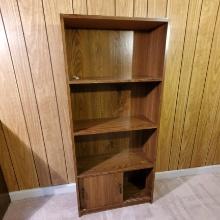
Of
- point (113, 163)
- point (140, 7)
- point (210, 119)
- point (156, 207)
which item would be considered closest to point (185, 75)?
point (210, 119)

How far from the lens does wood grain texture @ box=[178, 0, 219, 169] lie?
1.49 meters

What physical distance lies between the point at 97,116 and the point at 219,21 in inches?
55.6

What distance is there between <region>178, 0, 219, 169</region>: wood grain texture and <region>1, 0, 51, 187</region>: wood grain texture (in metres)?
1.48

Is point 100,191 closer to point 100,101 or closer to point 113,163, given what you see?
point 113,163

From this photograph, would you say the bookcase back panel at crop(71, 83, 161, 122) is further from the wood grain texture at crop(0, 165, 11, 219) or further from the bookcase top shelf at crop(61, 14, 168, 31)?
the wood grain texture at crop(0, 165, 11, 219)

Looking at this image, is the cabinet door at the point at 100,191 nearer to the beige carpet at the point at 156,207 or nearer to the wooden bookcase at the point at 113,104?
the wooden bookcase at the point at 113,104

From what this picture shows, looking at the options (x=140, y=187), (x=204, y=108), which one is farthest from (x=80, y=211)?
(x=204, y=108)

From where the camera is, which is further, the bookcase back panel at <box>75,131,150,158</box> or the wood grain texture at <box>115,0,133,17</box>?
the bookcase back panel at <box>75,131,150,158</box>

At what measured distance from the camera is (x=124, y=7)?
4.42 feet

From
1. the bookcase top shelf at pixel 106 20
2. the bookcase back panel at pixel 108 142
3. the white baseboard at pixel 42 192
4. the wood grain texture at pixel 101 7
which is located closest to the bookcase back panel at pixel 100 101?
the bookcase back panel at pixel 108 142

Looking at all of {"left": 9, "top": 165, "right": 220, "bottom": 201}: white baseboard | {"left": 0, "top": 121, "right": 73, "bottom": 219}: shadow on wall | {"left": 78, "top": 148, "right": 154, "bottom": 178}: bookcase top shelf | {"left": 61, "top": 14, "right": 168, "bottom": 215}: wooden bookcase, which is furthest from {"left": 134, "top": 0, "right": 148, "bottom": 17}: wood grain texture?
{"left": 9, "top": 165, "right": 220, "bottom": 201}: white baseboard

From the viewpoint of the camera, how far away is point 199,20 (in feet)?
4.86

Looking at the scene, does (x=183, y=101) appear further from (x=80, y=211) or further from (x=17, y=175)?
(x=17, y=175)

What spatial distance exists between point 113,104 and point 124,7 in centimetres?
81
